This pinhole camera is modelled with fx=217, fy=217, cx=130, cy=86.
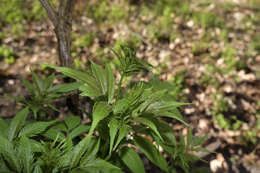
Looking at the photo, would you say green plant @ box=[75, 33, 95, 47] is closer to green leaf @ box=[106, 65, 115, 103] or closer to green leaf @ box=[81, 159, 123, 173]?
green leaf @ box=[106, 65, 115, 103]

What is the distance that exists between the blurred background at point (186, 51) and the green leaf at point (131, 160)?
5.32 ft

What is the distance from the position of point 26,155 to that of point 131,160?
70cm

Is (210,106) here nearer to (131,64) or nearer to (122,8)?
(131,64)

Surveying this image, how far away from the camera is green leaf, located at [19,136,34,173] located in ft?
4.08

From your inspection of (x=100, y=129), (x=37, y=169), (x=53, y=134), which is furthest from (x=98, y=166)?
(x=53, y=134)

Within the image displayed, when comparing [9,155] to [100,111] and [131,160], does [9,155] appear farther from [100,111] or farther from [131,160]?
[131,160]

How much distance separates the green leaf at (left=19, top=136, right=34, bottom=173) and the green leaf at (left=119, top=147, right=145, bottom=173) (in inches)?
24.2

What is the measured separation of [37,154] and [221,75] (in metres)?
3.29

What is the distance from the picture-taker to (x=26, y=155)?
126cm

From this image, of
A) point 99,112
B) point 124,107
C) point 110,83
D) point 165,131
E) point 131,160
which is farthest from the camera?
point 165,131

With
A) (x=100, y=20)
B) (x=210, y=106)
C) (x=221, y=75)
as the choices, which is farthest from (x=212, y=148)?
(x=100, y=20)

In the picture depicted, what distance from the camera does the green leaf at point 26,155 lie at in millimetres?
1242

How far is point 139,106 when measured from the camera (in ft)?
4.43

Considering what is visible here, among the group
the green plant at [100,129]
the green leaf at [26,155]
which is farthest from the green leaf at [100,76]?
the green leaf at [26,155]
